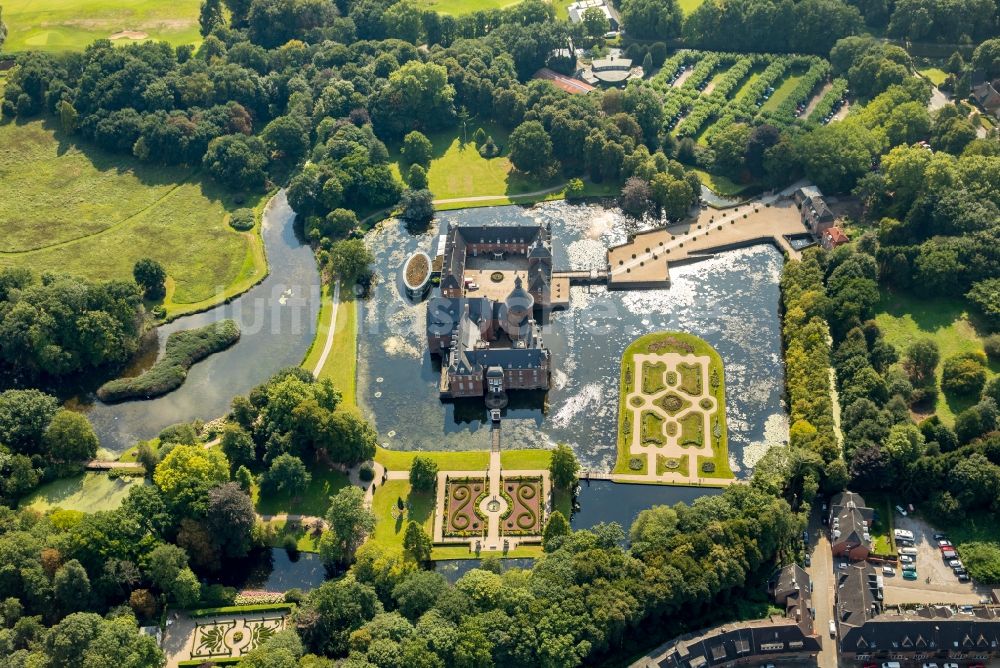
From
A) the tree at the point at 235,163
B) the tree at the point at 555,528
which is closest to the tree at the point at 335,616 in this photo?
the tree at the point at 555,528

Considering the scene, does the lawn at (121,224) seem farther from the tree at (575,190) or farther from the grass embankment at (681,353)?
the grass embankment at (681,353)

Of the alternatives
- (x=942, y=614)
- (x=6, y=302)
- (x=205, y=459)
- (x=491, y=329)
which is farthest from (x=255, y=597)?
(x=942, y=614)

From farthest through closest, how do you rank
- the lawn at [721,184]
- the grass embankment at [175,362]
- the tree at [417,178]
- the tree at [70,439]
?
1. the tree at [417,178]
2. the lawn at [721,184]
3. the grass embankment at [175,362]
4. the tree at [70,439]

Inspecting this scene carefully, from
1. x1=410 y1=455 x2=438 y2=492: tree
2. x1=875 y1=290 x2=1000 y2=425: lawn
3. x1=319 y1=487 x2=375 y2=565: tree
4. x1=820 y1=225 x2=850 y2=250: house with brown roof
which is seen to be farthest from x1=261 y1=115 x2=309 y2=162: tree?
x1=875 y1=290 x2=1000 y2=425: lawn

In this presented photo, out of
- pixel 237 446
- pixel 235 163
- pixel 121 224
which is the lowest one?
pixel 237 446

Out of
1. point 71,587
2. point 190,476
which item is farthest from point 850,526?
point 71,587

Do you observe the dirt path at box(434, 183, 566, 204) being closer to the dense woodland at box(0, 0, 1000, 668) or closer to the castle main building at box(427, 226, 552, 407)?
the dense woodland at box(0, 0, 1000, 668)

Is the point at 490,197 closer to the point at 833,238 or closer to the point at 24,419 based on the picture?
the point at 833,238
